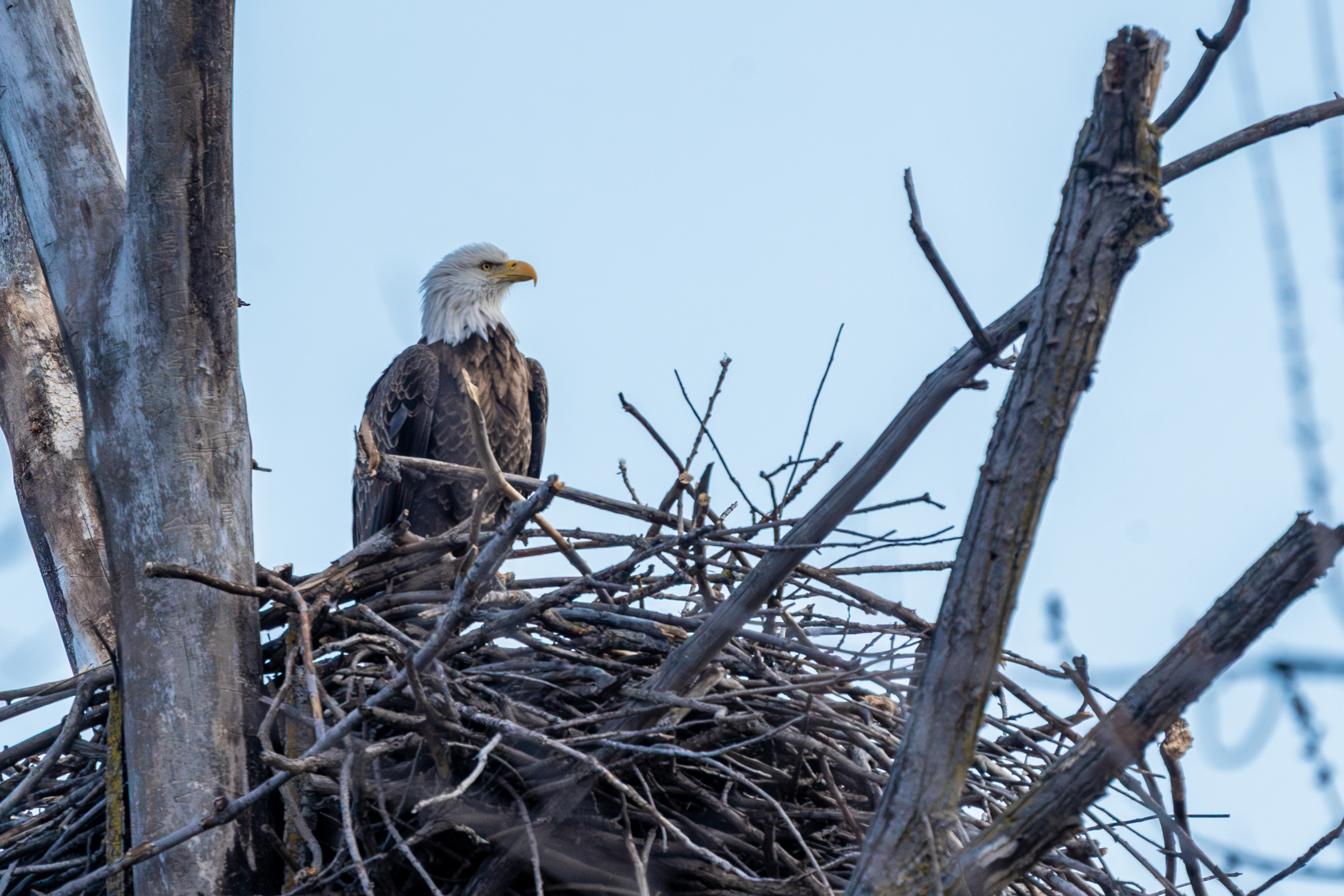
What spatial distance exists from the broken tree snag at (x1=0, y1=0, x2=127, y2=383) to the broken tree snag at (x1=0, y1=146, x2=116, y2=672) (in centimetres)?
67

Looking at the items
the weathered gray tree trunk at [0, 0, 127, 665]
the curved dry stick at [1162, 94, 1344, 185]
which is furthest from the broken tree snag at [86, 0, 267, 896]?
the curved dry stick at [1162, 94, 1344, 185]

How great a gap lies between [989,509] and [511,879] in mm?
1626

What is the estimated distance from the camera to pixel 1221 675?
1712 millimetres

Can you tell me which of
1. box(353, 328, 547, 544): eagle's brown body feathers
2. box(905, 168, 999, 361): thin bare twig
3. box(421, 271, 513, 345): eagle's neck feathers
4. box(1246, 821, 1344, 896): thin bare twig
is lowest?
box(1246, 821, 1344, 896): thin bare twig

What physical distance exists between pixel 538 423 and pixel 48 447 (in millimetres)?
2277

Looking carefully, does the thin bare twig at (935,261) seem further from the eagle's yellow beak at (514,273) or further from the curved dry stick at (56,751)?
the eagle's yellow beak at (514,273)

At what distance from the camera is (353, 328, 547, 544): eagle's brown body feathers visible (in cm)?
508

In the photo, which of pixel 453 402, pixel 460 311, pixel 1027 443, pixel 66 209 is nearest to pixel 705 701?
pixel 1027 443

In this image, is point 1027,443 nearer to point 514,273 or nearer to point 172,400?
point 172,400

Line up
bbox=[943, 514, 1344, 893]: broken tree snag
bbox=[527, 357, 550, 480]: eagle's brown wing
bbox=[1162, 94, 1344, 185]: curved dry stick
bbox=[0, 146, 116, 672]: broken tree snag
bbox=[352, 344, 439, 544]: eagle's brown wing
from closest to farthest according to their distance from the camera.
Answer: bbox=[943, 514, 1344, 893]: broken tree snag → bbox=[1162, 94, 1344, 185]: curved dry stick → bbox=[0, 146, 116, 672]: broken tree snag → bbox=[352, 344, 439, 544]: eagle's brown wing → bbox=[527, 357, 550, 480]: eagle's brown wing

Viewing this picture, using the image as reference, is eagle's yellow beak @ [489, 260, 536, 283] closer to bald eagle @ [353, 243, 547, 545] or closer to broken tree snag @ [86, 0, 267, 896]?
bald eagle @ [353, 243, 547, 545]

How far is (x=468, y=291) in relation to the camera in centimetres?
618

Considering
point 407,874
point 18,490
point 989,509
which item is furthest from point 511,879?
point 18,490

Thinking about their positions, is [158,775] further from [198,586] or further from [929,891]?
[929,891]
